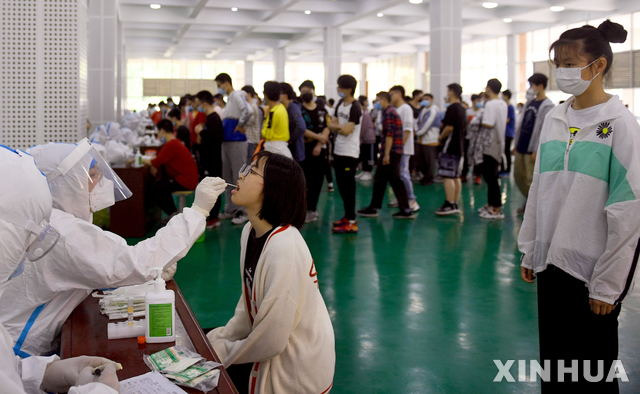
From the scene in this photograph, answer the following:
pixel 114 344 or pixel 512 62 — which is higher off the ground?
pixel 512 62

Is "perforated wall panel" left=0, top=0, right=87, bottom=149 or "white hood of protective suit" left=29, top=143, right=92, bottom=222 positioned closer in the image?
"white hood of protective suit" left=29, top=143, right=92, bottom=222

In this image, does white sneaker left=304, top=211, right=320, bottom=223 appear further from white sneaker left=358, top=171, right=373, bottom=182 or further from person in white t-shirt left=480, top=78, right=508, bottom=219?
white sneaker left=358, top=171, right=373, bottom=182

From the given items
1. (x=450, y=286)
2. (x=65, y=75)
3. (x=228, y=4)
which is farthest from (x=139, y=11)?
(x=450, y=286)

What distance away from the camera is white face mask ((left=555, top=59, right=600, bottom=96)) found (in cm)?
249

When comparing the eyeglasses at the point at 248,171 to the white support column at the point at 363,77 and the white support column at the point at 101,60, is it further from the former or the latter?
the white support column at the point at 363,77

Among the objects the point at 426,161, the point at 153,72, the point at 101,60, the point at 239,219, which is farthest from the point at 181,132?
the point at 153,72

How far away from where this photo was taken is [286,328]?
232 centimetres

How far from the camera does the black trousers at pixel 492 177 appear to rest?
7.98 m

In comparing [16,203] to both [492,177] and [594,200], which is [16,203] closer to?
[594,200]

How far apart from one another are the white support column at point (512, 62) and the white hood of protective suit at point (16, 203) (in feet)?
73.2

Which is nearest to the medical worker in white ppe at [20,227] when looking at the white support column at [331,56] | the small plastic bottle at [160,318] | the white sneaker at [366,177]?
the small plastic bottle at [160,318]

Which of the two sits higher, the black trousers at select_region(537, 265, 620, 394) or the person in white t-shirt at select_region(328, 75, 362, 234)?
the person in white t-shirt at select_region(328, 75, 362, 234)

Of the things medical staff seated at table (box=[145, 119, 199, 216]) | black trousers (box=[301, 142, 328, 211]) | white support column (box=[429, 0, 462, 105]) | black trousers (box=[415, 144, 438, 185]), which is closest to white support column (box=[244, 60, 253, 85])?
white support column (box=[429, 0, 462, 105])

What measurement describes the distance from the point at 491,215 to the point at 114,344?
6547 mm
